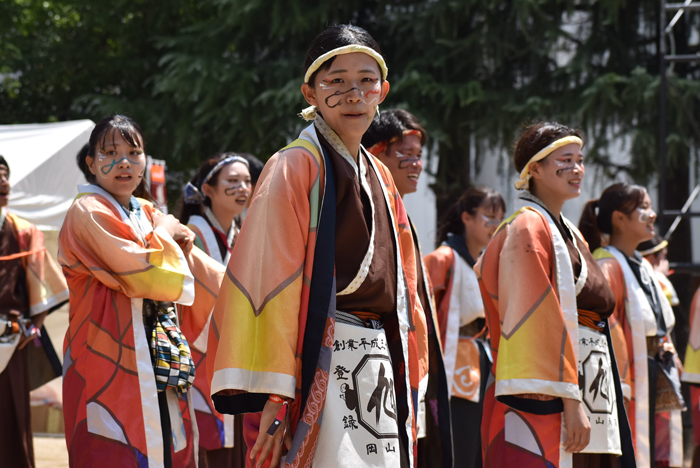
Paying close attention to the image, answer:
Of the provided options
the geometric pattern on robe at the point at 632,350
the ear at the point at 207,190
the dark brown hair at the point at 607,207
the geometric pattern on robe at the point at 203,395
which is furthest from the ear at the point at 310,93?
the dark brown hair at the point at 607,207

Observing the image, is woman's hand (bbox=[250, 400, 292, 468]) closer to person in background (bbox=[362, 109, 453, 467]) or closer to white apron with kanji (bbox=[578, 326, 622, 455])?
person in background (bbox=[362, 109, 453, 467])

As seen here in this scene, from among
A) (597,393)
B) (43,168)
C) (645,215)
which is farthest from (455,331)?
(43,168)

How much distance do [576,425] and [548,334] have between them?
1.10 feet

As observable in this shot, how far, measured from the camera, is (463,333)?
5129 mm

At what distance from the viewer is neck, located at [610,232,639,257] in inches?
184

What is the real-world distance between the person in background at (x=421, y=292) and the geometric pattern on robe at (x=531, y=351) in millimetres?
315

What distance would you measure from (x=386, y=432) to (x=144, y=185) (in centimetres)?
209

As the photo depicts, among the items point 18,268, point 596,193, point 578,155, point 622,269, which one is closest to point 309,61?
point 578,155

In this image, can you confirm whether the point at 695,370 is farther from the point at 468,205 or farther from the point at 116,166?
the point at 116,166

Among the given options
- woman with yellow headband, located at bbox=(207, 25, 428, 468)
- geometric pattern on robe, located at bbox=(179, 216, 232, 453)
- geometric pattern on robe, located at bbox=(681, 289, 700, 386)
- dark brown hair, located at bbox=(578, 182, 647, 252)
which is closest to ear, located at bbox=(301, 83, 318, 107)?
woman with yellow headband, located at bbox=(207, 25, 428, 468)

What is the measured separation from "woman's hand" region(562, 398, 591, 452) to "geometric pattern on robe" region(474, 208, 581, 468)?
0.11ft

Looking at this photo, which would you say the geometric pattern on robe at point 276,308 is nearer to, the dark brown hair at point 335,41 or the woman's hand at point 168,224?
the dark brown hair at point 335,41

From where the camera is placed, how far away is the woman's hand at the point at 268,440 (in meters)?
2.00

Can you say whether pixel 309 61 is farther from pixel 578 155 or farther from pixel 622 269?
pixel 622 269
